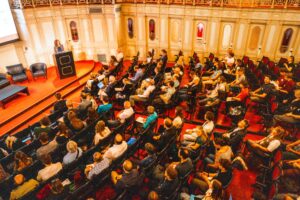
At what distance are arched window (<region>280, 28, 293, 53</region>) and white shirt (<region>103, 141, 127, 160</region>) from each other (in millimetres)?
8834

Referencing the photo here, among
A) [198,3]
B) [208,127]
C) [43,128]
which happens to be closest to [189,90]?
[208,127]

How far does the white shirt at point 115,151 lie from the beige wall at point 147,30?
7.74 metres

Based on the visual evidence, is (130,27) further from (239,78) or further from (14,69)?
(239,78)

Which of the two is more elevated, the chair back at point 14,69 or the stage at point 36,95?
the chair back at point 14,69

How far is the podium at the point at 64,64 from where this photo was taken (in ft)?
32.0

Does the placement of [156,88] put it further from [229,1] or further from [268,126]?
[229,1]

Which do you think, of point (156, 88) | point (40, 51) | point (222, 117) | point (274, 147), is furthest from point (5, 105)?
point (274, 147)

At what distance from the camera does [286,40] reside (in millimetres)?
10164

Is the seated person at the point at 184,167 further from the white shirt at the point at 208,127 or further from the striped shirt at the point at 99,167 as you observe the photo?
the striped shirt at the point at 99,167

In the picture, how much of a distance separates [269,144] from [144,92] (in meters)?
3.87

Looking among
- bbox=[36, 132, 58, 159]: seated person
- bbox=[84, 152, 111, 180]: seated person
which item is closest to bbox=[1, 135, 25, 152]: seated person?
bbox=[36, 132, 58, 159]: seated person

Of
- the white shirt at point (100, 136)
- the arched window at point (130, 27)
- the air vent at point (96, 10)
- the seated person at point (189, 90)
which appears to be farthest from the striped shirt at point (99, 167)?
the arched window at point (130, 27)

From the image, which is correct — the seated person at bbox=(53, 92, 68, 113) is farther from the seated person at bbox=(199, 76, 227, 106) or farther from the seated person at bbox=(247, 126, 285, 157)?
the seated person at bbox=(247, 126, 285, 157)

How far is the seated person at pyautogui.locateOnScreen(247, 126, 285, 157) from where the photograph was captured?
16.0ft
